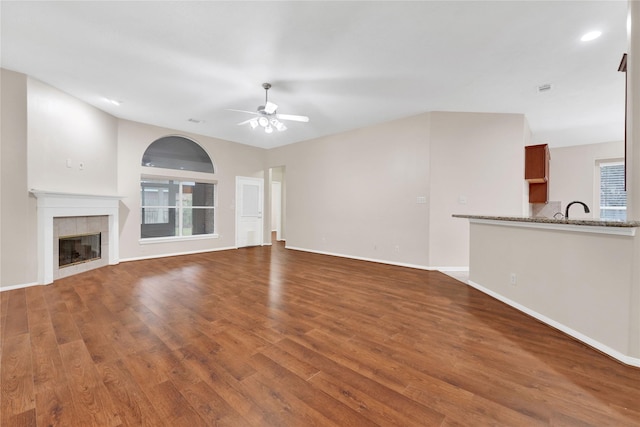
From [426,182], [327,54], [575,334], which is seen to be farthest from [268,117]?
[575,334]

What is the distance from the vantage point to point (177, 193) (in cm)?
626

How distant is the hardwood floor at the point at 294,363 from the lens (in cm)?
140

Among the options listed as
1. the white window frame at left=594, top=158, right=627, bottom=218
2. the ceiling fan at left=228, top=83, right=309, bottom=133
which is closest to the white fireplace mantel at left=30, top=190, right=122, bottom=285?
the ceiling fan at left=228, top=83, right=309, bottom=133

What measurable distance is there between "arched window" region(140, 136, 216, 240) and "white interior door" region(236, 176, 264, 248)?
0.71 metres

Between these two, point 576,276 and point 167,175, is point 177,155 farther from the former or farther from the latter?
point 576,276

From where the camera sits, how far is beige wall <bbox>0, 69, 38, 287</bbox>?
3.45 metres

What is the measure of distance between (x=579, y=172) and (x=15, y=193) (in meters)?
11.5

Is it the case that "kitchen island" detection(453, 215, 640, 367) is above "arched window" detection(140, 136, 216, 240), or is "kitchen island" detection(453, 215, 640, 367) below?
below

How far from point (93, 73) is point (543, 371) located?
586cm

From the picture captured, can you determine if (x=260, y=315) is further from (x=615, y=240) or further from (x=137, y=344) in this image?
(x=615, y=240)

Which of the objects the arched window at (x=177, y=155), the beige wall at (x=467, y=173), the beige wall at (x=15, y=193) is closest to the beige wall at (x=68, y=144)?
the beige wall at (x=15, y=193)

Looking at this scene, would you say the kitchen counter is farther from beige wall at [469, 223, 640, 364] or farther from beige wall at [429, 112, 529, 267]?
beige wall at [429, 112, 529, 267]

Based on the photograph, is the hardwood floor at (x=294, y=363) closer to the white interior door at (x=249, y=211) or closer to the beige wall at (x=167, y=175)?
the beige wall at (x=167, y=175)

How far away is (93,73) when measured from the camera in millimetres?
3527
